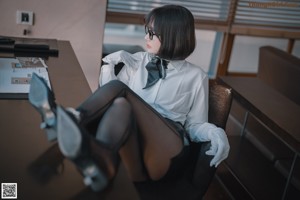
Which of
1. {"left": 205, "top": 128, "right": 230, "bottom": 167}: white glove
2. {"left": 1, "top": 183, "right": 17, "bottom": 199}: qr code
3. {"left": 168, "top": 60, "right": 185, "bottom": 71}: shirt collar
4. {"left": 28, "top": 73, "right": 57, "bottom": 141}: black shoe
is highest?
{"left": 168, "top": 60, "right": 185, "bottom": 71}: shirt collar

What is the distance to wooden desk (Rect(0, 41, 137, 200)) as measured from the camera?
97cm

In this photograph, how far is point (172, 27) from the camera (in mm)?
1474

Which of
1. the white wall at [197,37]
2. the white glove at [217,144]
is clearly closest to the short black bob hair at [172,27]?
the white glove at [217,144]

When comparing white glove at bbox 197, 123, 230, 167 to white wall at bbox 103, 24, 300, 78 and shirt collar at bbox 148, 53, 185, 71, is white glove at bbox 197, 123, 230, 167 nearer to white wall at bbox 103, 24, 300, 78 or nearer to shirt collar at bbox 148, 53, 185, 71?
shirt collar at bbox 148, 53, 185, 71

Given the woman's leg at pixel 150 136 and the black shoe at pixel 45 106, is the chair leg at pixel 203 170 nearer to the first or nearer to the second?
the woman's leg at pixel 150 136

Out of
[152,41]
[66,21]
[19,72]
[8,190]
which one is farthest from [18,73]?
[66,21]

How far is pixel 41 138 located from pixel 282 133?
4.03 feet

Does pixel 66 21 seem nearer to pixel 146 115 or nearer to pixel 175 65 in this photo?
pixel 175 65

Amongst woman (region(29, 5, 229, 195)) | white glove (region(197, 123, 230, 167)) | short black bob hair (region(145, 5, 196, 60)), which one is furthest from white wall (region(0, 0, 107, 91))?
white glove (region(197, 123, 230, 167))

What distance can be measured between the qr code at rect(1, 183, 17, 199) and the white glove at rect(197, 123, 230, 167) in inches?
28.4

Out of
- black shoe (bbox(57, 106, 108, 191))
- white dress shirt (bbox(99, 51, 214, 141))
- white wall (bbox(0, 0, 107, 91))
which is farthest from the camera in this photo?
white wall (bbox(0, 0, 107, 91))

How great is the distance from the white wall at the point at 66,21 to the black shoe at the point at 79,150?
1.63m

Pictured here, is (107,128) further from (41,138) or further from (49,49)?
(49,49)

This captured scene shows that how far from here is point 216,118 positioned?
5.21 ft
